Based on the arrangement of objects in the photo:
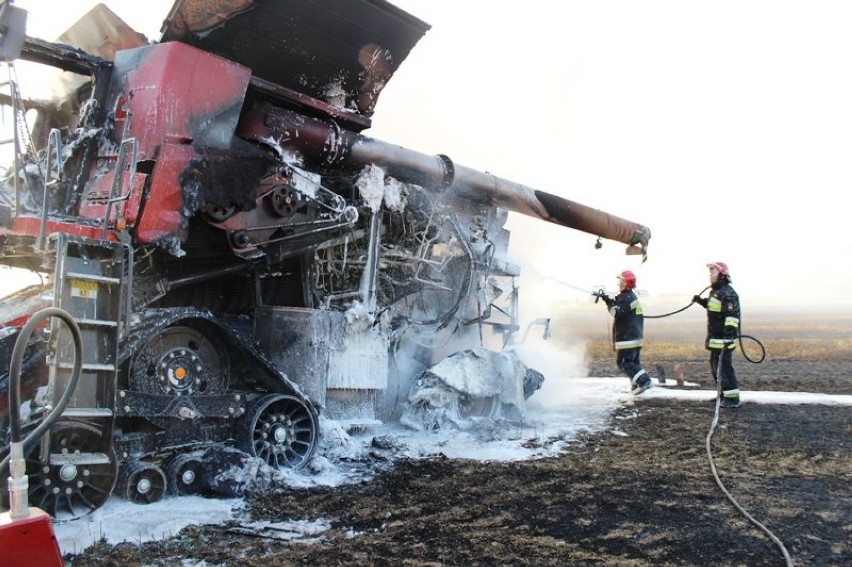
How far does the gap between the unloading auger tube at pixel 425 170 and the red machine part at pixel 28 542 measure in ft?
13.5

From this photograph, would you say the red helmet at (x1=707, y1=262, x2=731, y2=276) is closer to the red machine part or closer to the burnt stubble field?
the burnt stubble field

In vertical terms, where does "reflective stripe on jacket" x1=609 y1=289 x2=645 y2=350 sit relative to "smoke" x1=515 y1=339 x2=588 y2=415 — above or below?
above

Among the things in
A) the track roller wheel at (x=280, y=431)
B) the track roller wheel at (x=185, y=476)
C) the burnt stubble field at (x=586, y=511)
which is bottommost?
the burnt stubble field at (x=586, y=511)

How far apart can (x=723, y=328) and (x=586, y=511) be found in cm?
550

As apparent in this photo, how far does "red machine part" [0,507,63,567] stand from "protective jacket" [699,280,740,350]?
27.1 feet

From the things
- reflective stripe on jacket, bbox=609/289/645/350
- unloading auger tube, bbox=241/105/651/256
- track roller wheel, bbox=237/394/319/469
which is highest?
unloading auger tube, bbox=241/105/651/256

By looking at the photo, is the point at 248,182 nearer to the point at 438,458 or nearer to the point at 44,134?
the point at 44,134

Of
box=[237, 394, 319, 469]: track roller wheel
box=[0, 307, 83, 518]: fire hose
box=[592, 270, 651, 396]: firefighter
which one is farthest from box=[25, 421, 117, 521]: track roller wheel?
box=[592, 270, 651, 396]: firefighter

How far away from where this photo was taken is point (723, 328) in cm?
923

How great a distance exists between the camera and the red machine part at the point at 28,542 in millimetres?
2525

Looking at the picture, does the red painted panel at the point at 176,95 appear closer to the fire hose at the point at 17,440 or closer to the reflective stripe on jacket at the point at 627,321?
the fire hose at the point at 17,440

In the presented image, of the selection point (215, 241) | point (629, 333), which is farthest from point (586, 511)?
point (629, 333)

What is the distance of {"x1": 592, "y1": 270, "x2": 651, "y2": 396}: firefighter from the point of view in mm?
10266

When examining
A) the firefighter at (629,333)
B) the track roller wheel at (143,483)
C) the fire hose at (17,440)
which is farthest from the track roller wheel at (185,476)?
the firefighter at (629,333)
